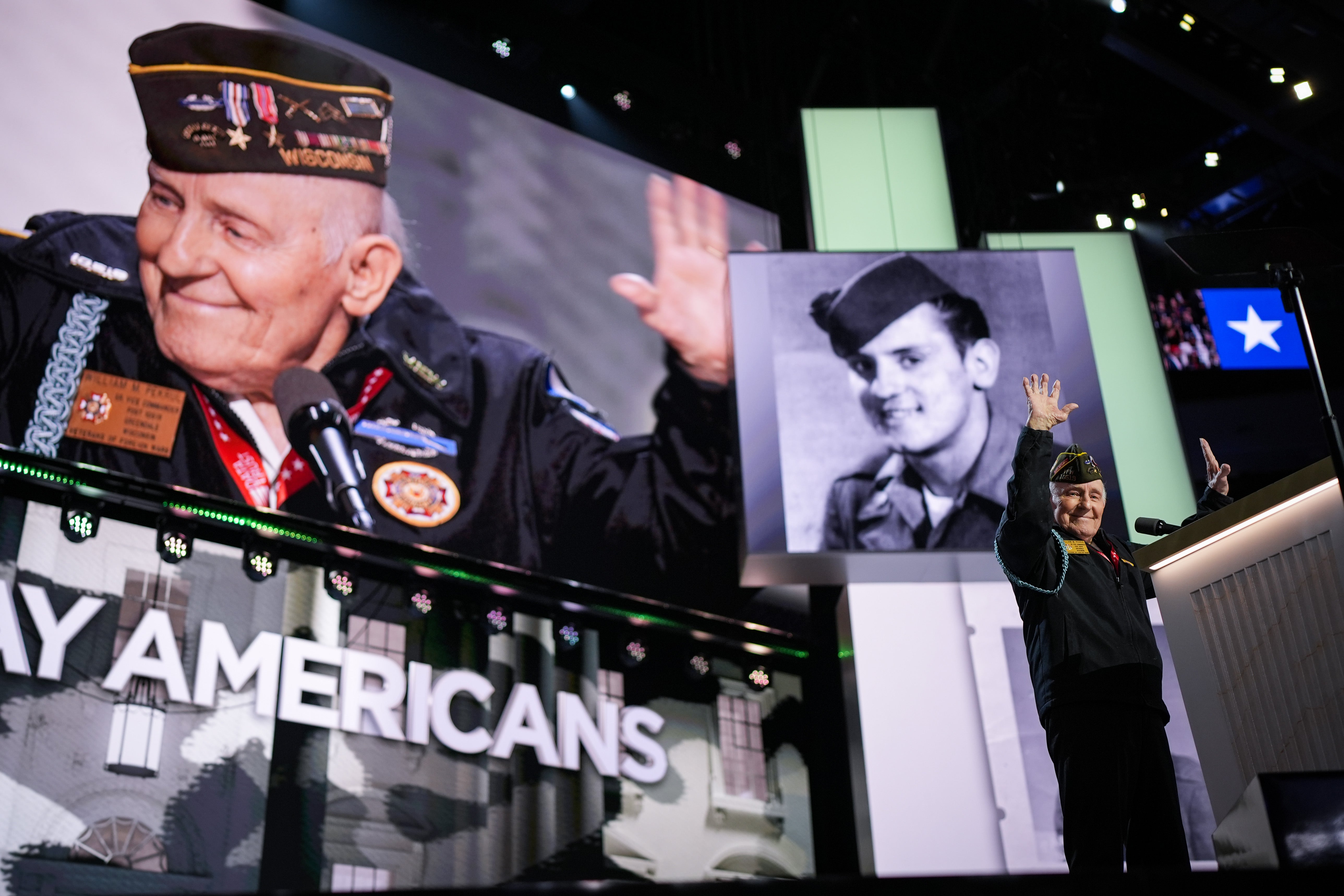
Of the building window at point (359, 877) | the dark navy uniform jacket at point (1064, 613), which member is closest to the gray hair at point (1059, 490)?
the dark navy uniform jacket at point (1064, 613)

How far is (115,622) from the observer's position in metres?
6.08

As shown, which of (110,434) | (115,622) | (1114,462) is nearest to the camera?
(110,434)

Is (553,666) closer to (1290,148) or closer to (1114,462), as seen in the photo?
(1114,462)

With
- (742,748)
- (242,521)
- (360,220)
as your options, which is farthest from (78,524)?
(742,748)

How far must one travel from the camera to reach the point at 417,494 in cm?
638

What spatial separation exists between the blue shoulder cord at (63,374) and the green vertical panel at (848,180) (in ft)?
15.5

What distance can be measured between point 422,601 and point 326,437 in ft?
3.93

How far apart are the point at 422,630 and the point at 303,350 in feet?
5.82

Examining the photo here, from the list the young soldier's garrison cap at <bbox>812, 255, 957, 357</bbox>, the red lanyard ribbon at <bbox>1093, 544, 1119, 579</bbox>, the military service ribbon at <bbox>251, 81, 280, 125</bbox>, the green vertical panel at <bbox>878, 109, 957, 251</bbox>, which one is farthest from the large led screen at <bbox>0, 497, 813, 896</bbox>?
the red lanyard ribbon at <bbox>1093, 544, 1119, 579</bbox>

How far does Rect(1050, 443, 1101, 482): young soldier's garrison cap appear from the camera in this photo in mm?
2945

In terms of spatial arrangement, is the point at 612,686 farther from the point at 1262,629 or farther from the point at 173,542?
the point at 1262,629

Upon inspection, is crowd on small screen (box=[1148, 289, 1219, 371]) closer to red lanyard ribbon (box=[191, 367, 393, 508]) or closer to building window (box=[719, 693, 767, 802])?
building window (box=[719, 693, 767, 802])

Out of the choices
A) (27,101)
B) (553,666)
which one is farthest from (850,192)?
(27,101)

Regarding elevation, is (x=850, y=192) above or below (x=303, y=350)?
above
